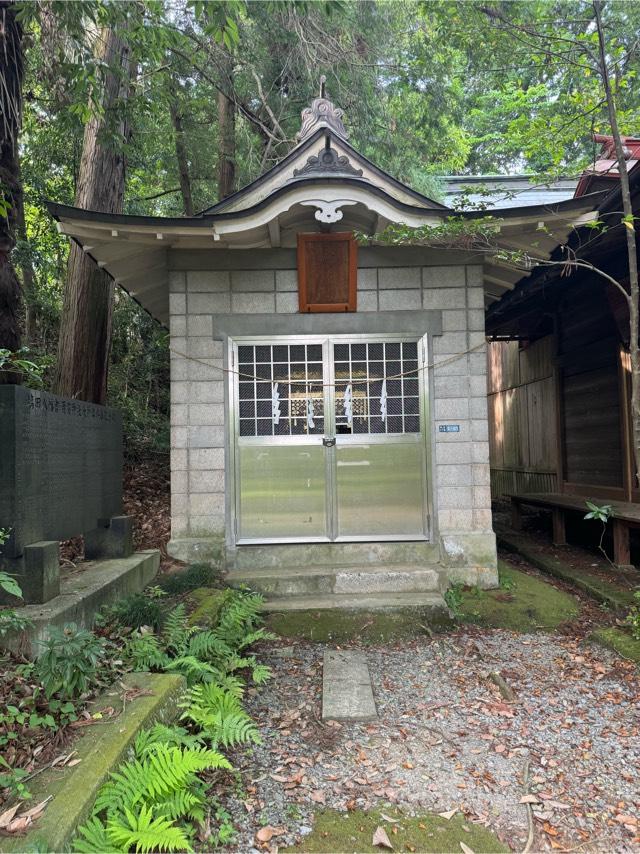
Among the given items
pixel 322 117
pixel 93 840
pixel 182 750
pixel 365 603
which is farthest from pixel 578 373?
pixel 93 840

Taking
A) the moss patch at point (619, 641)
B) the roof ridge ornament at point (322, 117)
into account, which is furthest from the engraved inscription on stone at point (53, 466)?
the moss patch at point (619, 641)

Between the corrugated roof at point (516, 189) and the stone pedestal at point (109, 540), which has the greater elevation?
the corrugated roof at point (516, 189)

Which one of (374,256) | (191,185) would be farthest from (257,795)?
(191,185)

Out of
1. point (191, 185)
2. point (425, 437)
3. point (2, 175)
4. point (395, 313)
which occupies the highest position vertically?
point (191, 185)

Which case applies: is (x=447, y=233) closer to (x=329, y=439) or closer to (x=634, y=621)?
(x=329, y=439)

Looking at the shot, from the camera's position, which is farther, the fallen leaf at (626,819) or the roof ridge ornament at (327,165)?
the roof ridge ornament at (327,165)

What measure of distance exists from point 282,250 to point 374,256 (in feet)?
3.57

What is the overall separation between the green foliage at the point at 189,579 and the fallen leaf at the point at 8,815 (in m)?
3.24

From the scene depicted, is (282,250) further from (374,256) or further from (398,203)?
(398,203)

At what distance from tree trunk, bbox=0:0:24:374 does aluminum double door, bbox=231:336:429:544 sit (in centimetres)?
262

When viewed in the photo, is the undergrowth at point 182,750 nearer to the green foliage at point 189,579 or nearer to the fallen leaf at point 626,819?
the green foliage at point 189,579

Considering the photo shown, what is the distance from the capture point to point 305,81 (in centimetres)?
1040

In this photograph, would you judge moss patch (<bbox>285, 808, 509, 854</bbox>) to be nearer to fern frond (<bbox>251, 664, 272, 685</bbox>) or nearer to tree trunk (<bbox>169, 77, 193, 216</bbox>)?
fern frond (<bbox>251, 664, 272, 685</bbox>)

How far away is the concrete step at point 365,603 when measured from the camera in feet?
17.9
